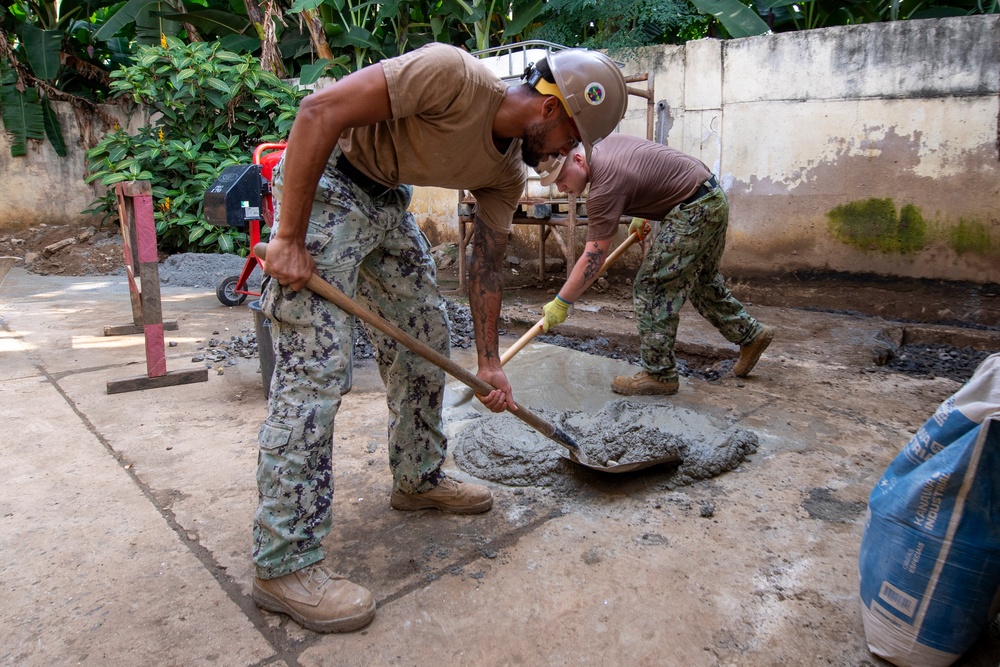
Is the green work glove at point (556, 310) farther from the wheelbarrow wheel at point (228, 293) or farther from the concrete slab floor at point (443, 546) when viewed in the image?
the wheelbarrow wheel at point (228, 293)

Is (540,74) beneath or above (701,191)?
above

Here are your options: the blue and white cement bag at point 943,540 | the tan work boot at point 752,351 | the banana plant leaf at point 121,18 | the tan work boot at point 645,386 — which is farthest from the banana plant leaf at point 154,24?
the blue and white cement bag at point 943,540

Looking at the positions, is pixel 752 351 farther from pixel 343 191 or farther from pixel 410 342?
pixel 343 191

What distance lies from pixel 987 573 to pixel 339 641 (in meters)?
1.49

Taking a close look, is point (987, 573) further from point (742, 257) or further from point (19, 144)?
point (19, 144)

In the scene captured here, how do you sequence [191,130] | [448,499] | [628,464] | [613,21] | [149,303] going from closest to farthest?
[448,499], [628,464], [149,303], [613,21], [191,130]

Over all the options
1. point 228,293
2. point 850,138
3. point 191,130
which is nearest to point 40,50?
point 191,130

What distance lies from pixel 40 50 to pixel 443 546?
33.0 ft

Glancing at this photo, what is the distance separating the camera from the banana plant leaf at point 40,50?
29.5ft

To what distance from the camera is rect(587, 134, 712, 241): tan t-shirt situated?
10.8ft

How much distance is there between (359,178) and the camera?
6.18ft

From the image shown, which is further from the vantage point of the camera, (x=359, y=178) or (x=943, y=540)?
(x=359, y=178)

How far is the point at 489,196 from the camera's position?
2.16 meters

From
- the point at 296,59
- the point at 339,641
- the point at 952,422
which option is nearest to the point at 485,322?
the point at 339,641
